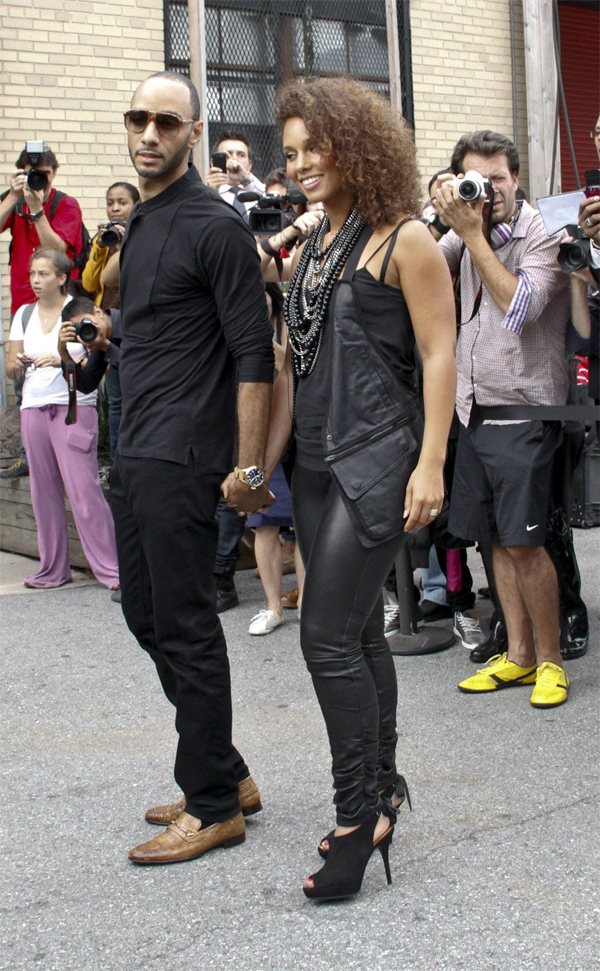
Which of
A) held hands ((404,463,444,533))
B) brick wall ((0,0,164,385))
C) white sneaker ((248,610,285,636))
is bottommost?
white sneaker ((248,610,285,636))

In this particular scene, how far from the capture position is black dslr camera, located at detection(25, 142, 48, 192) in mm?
6840

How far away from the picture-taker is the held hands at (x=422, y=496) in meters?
2.75

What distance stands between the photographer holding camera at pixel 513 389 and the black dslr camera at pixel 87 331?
204 centimetres

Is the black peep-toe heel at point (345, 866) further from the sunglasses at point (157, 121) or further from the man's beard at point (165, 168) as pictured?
the sunglasses at point (157, 121)

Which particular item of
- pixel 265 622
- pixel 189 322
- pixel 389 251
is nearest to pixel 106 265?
pixel 265 622

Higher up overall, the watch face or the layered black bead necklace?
the layered black bead necklace

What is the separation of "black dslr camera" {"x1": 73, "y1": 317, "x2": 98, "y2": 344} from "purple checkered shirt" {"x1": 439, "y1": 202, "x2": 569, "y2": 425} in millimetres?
2122

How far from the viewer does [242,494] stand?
117 inches

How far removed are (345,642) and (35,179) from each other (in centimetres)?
498

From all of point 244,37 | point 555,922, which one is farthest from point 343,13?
point 555,922

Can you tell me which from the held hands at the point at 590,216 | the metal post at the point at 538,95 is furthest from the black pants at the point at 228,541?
the metal post at the point at 538,95

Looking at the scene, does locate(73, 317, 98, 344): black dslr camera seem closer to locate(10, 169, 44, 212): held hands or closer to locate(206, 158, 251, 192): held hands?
locate(206, 158, 251, 192): held hands

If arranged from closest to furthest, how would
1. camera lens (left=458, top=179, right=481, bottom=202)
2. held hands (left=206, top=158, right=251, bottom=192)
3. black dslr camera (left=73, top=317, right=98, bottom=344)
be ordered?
camera lens (left=458, top=179, right=481, bottom=202), black dslr camera (left=73, top=317, right=98, bottom=344), held hands (left=206, top=158, right=251, bottom=192)

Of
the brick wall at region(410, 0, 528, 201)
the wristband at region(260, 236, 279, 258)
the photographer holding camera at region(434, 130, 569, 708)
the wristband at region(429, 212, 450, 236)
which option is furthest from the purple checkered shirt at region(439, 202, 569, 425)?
the brick wall at region(410, 0, 528, 201)
